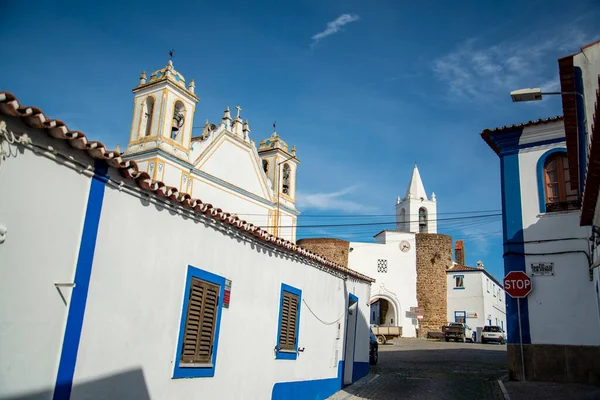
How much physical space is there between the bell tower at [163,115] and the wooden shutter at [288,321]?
11594 mm

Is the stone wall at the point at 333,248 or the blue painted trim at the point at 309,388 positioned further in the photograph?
the stone wall at the point at 333,248

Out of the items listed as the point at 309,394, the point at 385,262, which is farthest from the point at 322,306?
the point at 385,262

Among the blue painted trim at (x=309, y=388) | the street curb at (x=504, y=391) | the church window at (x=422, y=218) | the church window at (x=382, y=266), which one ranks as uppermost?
the church window at (x=422, y=218)

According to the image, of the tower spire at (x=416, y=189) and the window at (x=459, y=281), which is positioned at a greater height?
the tower spire at (x=416, y=189)

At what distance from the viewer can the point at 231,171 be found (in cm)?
2370

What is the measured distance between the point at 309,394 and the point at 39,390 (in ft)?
22.6

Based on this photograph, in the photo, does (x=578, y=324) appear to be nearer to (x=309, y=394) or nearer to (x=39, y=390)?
(x=309, y=394)

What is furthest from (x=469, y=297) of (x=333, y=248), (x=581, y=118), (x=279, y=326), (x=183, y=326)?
(x=183, y=326)

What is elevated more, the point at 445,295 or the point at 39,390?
the point at 445,295

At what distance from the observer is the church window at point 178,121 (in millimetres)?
21316

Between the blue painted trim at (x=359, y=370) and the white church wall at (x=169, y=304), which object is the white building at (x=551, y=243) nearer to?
the blue painted trim at (x=359, y=370)

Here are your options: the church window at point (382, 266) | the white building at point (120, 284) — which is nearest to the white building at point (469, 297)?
the church window at point (382, 266)

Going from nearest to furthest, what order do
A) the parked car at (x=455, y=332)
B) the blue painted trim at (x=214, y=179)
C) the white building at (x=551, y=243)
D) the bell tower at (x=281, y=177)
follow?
the white building at (x=551, y=243) → the blue painted trim at (x=214, y=179) → the bell tower at (x=281, y=177) → the parked car at (x=455, y=332)

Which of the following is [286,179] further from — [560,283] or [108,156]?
[108,156]
